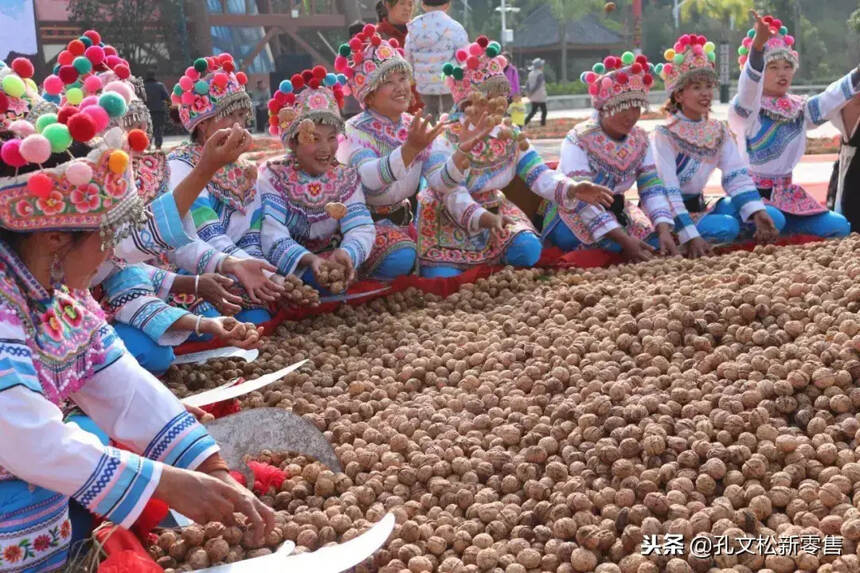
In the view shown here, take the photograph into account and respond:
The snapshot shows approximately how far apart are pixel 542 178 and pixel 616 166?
1.22ft

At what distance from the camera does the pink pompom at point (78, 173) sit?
5.20 feet

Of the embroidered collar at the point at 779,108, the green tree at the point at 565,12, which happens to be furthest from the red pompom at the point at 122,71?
the green tree at the point at 565,12

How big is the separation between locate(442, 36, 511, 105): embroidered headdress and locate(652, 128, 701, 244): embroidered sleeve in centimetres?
84

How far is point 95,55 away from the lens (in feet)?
11.0

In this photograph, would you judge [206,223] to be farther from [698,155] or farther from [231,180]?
[698,155]

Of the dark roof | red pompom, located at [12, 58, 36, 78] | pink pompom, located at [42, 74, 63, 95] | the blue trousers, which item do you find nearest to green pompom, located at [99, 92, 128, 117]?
red pompom, located at [12, 58, 36, 78]

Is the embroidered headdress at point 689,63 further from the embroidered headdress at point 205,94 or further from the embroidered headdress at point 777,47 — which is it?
the embroidered headdress at point 205,94

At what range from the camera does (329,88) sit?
12.8 feet

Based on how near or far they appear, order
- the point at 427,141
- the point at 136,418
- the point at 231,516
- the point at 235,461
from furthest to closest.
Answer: the point at 427,141 → the point at 235,461 → the point at 136,418 → the point at 231,516

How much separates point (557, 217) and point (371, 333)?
1.43 m

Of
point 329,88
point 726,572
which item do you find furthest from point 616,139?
point 726,572

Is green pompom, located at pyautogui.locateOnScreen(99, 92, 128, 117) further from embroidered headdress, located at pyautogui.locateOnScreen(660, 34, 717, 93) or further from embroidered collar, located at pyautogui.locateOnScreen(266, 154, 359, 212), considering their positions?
embroidered headdress, located at pyautogui.locateOnScreen(660, 34, 717, 93)

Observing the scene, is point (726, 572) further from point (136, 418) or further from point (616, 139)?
point (616, 139)

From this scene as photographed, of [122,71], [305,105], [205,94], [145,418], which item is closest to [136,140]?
[145,418]
